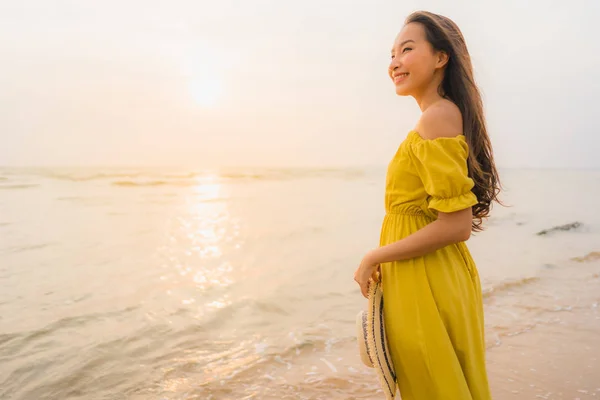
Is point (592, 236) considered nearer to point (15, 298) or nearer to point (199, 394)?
point (199, 394)

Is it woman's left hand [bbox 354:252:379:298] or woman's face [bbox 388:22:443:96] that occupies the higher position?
woman's face [bbox 388:22:443:96]

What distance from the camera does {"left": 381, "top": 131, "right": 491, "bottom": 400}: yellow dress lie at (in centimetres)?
173

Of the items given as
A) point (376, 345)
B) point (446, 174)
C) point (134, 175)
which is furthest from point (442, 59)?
point (134, 175)

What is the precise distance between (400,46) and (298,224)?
450 inches

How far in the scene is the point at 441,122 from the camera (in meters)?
1.81

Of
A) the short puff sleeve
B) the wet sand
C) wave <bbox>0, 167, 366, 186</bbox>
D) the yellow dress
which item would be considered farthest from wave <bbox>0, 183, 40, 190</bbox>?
the short puff sleeve

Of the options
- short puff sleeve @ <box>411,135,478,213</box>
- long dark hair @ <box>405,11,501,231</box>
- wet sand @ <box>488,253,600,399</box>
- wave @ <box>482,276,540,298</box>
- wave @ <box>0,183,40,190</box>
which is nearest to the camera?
short puff sleeve @ <box>411,135,478,213</box>

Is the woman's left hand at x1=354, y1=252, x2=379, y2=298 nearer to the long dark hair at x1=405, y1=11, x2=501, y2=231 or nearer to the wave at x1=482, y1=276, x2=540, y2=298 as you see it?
the long dark hair at x1=405, y1=11, x2=501, y2=231

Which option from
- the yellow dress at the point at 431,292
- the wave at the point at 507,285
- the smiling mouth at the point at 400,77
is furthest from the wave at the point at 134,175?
the yellow dress at the point at 431,292

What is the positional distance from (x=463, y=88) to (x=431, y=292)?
2.60 feet

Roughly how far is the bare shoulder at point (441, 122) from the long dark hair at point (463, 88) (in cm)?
5

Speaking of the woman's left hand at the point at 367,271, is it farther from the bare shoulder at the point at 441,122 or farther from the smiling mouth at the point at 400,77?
the smiling mouth at the point at 400,77

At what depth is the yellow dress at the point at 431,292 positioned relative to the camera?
1.73 metres

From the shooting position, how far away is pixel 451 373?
5.80ft
